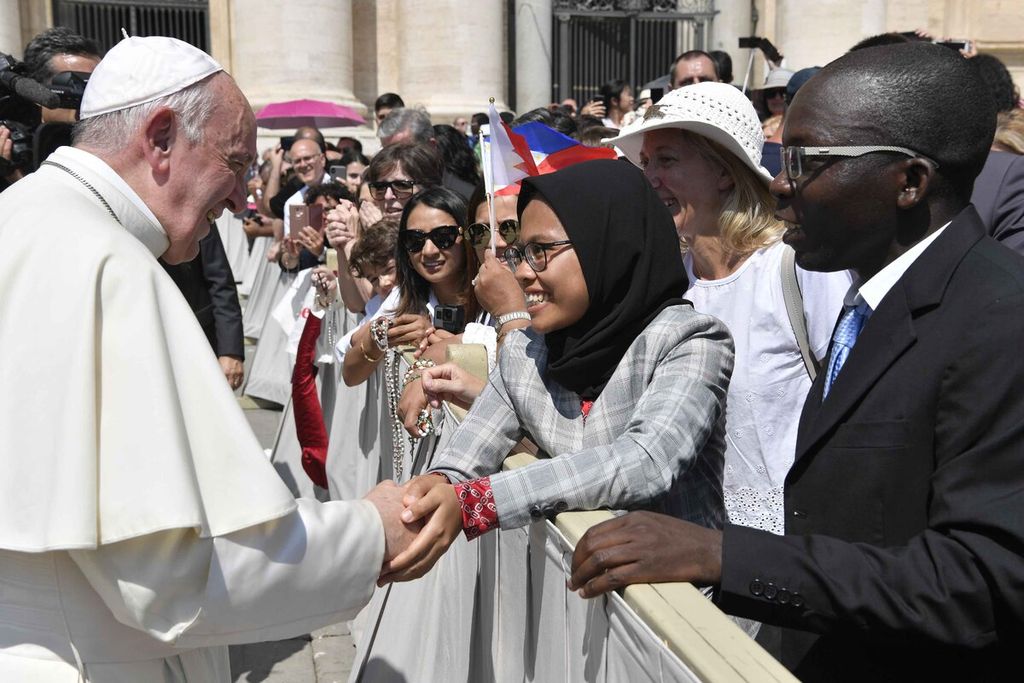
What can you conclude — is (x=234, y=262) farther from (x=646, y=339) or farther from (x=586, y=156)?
(x=646, y=339)

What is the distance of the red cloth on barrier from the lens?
682 centimetres

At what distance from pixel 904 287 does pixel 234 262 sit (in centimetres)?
1527

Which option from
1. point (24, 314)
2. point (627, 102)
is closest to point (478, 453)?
point (24, 314)

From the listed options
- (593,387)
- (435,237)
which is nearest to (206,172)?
(593,387)

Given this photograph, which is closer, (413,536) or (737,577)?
(737,577)

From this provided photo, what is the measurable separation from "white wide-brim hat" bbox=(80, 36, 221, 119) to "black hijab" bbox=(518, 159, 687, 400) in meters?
0.86

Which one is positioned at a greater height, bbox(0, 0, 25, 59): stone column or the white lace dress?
bbox(0, 0, 25, 59): stone column

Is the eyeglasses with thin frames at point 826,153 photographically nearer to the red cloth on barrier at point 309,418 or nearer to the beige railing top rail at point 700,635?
the beige railing top rail at point 700,635

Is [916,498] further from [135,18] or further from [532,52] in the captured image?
[135,18]

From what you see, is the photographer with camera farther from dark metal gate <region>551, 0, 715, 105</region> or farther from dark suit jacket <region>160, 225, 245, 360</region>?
dark metal gate <region>551, 0, 715, 105</region>

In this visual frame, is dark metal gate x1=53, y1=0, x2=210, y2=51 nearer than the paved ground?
No

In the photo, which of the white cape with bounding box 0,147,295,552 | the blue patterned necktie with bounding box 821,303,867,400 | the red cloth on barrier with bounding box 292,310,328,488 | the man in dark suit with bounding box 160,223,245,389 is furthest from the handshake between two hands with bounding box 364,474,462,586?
the red cloth on barrier with bounding box 292,310,328,488

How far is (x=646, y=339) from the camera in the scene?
2.56 metres

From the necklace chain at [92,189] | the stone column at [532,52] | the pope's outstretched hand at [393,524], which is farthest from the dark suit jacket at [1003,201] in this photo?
the stone column at [532,52]
